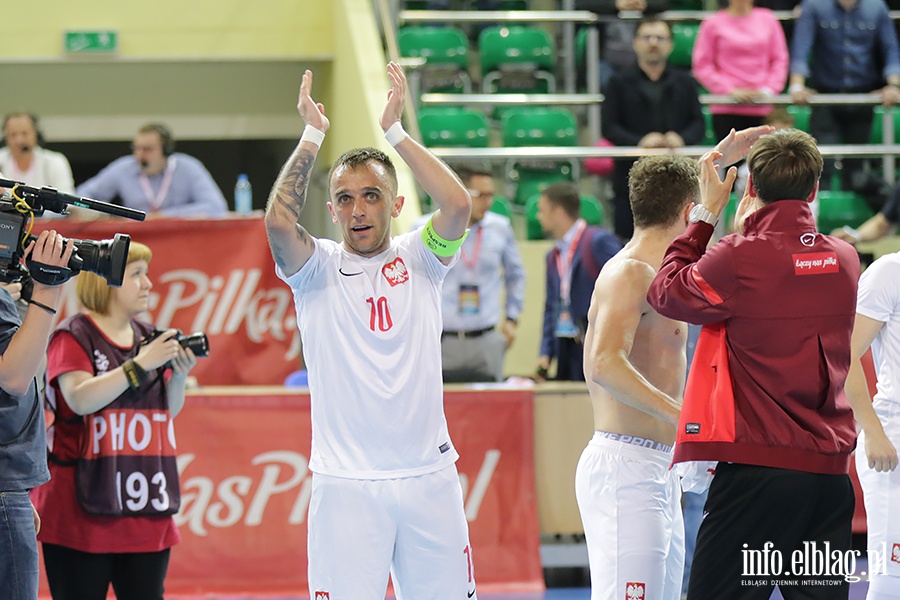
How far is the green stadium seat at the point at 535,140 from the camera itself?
10.9 m

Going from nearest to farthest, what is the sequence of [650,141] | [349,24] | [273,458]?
1. [273,458]
2. [650,141]
3. [349,24]

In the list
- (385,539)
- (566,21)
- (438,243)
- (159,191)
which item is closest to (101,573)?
(385,539)

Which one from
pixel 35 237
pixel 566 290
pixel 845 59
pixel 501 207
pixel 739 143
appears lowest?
pixel 566 290

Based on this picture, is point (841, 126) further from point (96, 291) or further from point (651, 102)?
point (96, 291)

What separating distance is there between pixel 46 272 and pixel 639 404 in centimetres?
199

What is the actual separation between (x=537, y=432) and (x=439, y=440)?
11.0ft

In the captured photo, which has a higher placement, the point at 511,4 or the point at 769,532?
the point at 511,4

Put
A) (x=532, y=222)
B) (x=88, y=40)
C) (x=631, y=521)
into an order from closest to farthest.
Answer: (x=631, y=521) < (x=532, y=222) < (x=88, y=40)

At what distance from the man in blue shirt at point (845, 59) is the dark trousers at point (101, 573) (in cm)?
749

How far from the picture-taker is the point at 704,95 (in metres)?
10.4

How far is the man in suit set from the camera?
311 inches

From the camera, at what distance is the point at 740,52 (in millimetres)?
10234

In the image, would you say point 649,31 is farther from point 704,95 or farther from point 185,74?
point 185,74

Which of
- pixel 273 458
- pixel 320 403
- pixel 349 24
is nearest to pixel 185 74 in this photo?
pixel 349 24
